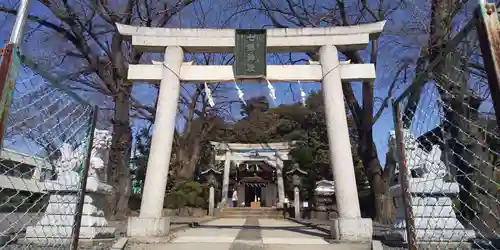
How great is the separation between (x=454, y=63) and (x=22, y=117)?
4.15 meters

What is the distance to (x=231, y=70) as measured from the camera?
7.69 meters

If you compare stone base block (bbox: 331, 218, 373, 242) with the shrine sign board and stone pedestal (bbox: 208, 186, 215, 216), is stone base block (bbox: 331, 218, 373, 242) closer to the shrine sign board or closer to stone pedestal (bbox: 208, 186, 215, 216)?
the shrine sign board

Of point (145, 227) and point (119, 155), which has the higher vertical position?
point (119, 155)

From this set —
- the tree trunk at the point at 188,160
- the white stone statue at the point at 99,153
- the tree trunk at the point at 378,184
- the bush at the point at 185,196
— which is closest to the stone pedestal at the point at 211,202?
the bush at the point at 185,196

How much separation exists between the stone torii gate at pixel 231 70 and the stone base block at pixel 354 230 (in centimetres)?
A: 63

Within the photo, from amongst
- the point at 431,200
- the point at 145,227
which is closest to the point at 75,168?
the point at 145,227

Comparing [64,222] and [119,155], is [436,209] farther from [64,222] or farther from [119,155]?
[119,155]

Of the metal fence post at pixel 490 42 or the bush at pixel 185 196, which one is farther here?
the bush at pixel 185 196

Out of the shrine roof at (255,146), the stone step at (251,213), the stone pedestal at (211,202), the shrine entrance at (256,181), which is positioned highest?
the shrine roof at (255,146)

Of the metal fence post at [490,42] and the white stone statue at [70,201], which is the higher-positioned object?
the metal fence post at [490,42]

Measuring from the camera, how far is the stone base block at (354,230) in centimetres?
623

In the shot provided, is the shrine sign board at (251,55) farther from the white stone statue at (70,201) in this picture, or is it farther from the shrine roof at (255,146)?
the shrine roof at (255,146)

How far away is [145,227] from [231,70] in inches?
149

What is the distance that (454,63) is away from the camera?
11.5 ft
